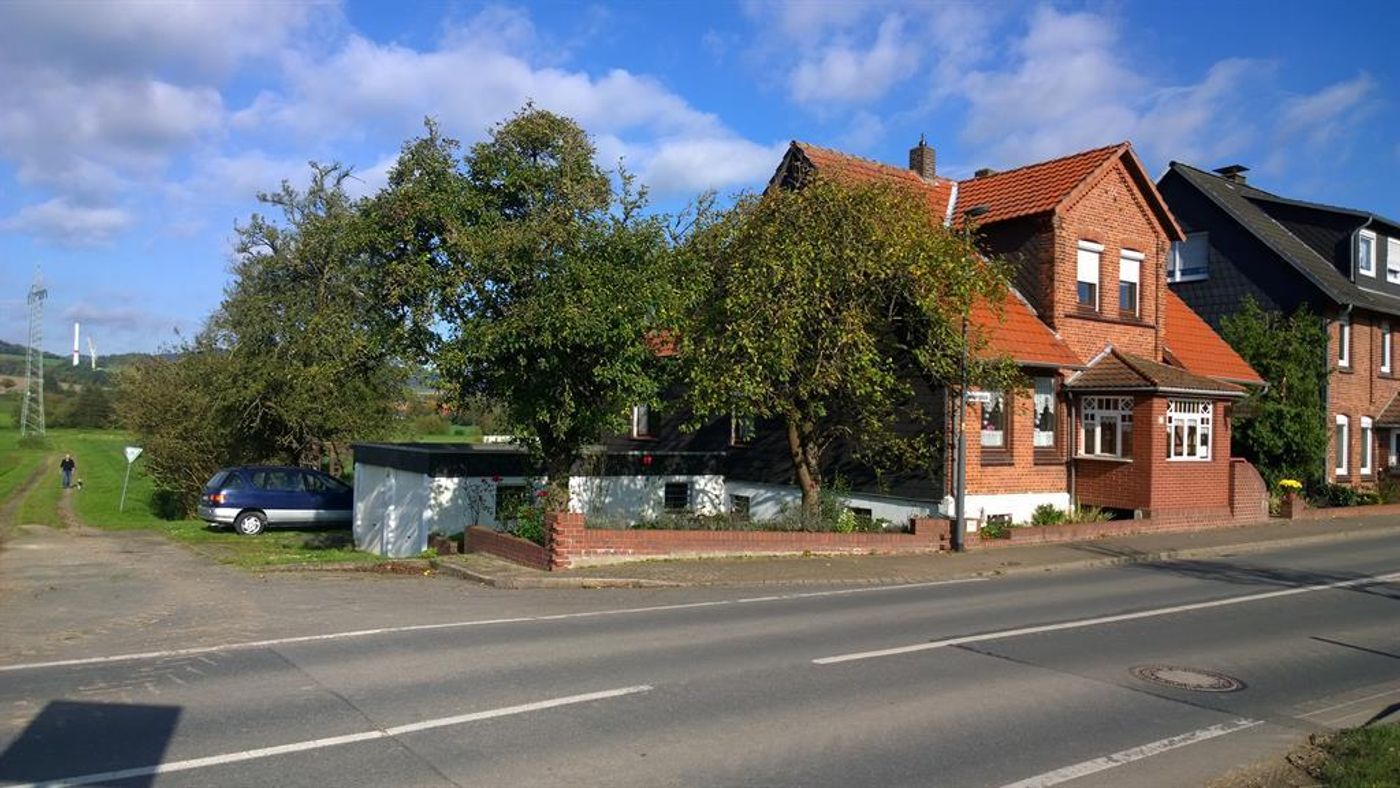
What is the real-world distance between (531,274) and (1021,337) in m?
10.9

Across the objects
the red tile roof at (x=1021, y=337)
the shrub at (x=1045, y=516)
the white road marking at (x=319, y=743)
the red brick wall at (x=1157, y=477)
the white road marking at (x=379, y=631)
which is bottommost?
the white road marking at (x=379, y=631)

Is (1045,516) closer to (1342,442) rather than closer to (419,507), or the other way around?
(419,507)

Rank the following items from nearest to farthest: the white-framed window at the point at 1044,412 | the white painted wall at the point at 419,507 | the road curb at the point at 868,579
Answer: the road curb at the point at 868,579, the white painted wall at the point at 419,507, the white-framed window at the point at 1044,412

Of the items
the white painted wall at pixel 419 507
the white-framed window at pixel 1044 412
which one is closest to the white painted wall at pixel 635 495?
the white painted wall at pixel 419 507

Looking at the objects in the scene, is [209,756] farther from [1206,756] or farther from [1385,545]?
[1385,545]

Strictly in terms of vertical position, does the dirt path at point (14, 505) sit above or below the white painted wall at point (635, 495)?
below

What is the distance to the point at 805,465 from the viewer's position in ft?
63.8

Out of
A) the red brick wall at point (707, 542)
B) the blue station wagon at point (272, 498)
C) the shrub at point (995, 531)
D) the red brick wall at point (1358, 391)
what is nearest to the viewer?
the red brick wall at point (707, 542)

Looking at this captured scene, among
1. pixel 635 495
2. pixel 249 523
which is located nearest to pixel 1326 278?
pixel 635 495

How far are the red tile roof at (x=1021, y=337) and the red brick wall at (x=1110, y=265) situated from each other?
53 cm

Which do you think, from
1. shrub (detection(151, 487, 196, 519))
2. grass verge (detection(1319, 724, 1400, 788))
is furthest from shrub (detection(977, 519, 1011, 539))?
shrub (detection(151, 487, 196, 519))

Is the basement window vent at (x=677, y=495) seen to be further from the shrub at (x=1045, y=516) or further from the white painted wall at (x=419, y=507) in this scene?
the shrub at (x=1045, y=516)

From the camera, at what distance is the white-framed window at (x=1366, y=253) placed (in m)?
31.8

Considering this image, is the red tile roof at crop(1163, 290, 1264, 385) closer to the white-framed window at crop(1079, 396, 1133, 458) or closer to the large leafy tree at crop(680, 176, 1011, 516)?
the white-framed window at crop(1079, 396, 1133, 458)
